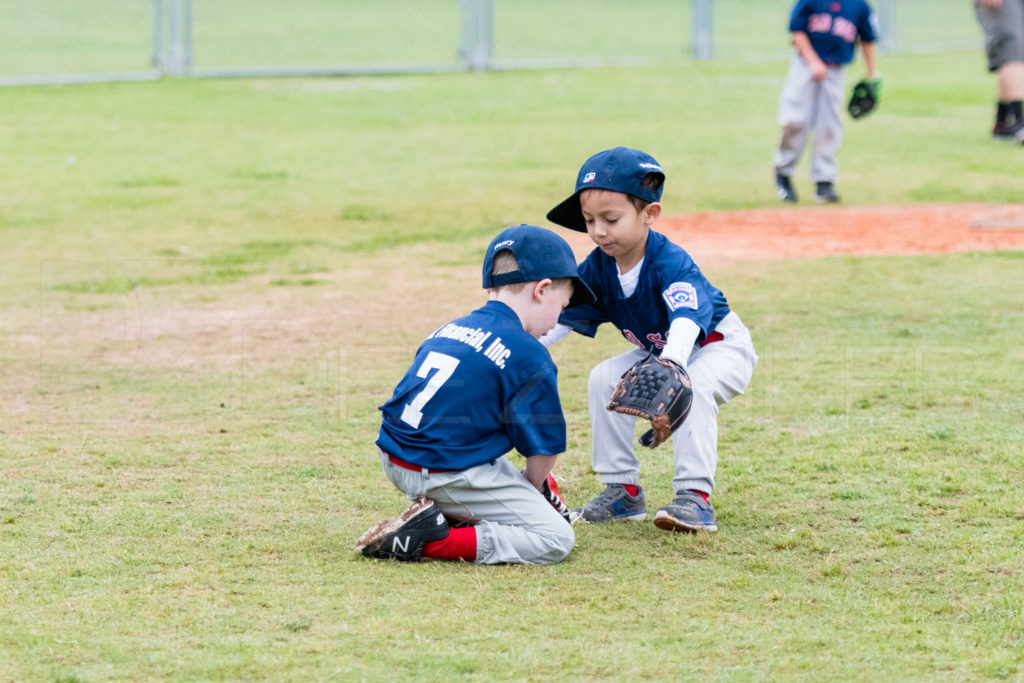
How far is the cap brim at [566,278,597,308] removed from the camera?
3955mm

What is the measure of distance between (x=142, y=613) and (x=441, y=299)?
436cm

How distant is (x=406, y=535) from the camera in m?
3.66

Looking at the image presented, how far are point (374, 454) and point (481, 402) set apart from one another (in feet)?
4.01

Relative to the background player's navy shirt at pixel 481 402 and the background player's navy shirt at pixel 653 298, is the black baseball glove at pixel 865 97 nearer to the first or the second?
the background player's navy shirt at pixel 653 298

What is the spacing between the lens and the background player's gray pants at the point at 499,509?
12.2ft

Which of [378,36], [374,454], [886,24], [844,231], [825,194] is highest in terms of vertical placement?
[886,24]

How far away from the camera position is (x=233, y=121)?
14102 millimetres

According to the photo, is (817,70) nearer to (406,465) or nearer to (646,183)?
(646,183)

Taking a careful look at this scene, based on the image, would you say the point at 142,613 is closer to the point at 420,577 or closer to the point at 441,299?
the point at 420,577

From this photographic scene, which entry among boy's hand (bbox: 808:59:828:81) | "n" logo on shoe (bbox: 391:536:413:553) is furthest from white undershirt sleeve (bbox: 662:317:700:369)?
boy's hand (bbox: 808:59:828:81)

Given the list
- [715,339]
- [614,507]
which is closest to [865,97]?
[715,339]

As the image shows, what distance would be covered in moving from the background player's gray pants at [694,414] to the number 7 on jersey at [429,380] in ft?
2.20

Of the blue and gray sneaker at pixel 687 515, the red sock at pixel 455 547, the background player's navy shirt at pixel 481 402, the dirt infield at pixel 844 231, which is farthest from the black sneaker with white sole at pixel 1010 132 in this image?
the red sock at pixel 455 547

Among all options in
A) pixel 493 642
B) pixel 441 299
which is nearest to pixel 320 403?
pixel 441 299
